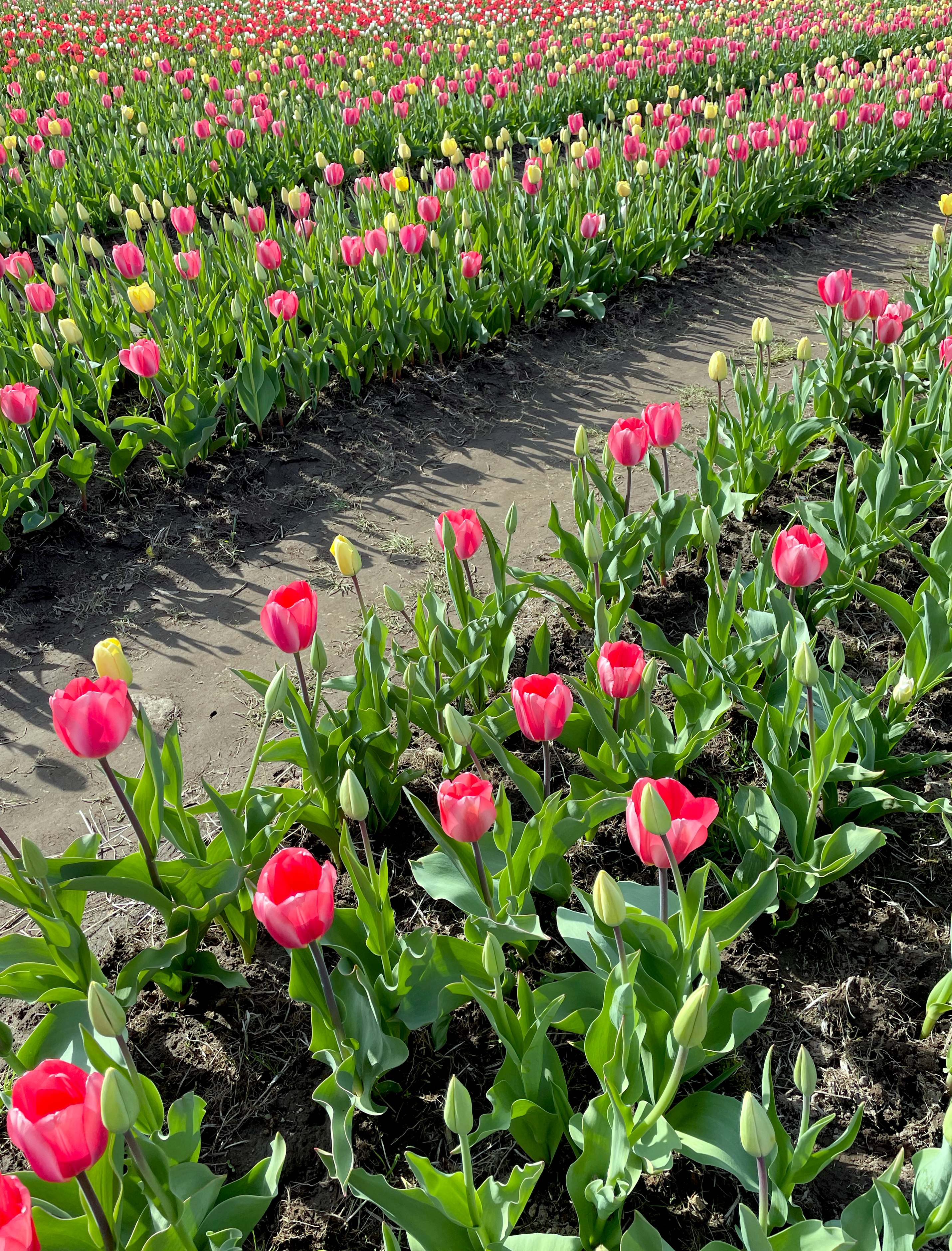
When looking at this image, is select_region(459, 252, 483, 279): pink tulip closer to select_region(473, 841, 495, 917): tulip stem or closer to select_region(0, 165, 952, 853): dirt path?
select_region(0, 165, 952, 853): dirt path

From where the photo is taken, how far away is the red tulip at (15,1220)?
40.1 inches

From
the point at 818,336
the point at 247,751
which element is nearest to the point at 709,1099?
the point at 247,751

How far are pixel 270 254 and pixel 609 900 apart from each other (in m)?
3.59

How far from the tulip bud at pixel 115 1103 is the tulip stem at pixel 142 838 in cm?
63

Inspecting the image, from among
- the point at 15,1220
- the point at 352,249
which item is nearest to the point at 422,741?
the point at 15,1220

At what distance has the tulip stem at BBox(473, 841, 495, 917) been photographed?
5.56ft

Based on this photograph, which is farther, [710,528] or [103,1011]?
[710,528]

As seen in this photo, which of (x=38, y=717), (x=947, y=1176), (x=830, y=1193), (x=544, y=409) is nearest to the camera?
(x=947, y=1176)

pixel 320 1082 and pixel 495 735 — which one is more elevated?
pixel 495 735

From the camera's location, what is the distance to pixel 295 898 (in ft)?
4.42

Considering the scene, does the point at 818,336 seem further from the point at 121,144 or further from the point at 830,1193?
the point at 121,144

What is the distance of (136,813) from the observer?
1.93m

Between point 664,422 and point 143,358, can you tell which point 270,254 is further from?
point 664,422

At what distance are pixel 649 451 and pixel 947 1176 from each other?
7.75 ft
